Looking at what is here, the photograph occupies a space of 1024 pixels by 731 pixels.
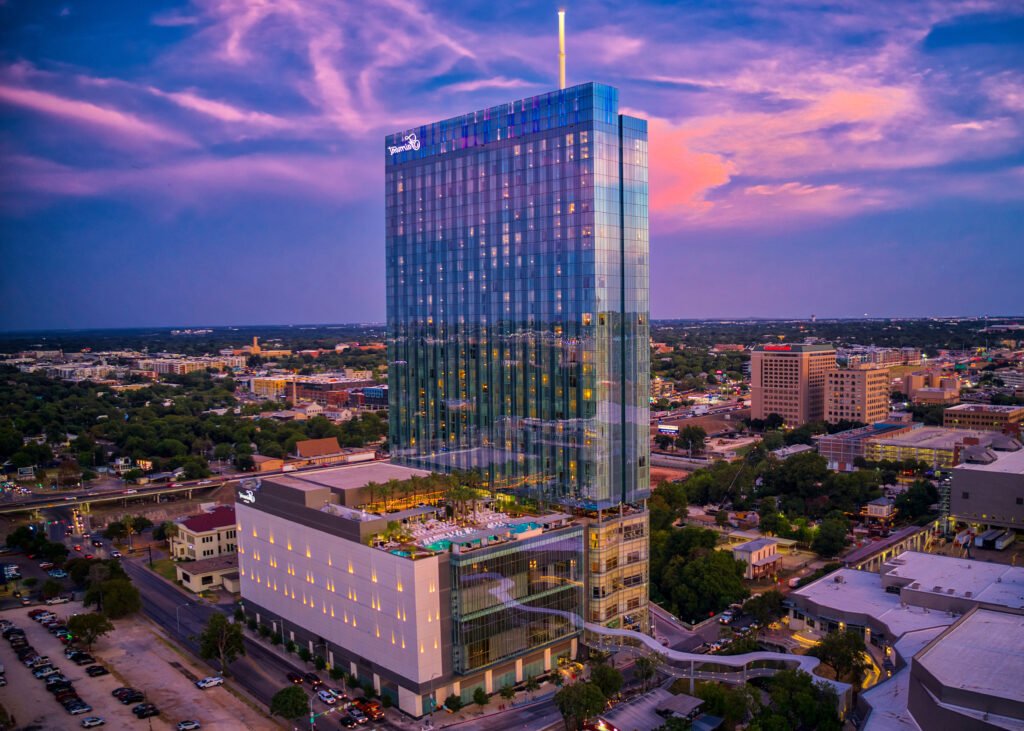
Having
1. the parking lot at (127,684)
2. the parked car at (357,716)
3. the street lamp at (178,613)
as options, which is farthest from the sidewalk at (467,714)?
the street lamp at (178,613)

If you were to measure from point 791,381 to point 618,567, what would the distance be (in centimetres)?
12397

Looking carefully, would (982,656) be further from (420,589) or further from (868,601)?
(420,589)

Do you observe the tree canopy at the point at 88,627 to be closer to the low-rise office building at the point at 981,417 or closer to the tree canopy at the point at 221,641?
the tree canopy at the point at 221,641

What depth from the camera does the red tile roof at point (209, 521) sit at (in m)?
86.5

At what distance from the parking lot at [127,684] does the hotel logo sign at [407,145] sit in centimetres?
4907

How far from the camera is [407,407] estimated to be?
77438mm

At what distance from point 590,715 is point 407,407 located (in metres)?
38.2

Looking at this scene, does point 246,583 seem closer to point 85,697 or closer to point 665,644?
point 85,697

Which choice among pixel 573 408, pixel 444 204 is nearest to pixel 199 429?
pixel 444 204

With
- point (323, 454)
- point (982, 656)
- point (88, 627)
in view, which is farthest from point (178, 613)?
point (323, 454)

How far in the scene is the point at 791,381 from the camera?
566 feet

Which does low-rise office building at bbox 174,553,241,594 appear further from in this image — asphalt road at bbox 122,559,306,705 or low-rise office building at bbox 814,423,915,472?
low-rise office building at bbox 814,423,915,472

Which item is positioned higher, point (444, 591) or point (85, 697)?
point (444, 591)

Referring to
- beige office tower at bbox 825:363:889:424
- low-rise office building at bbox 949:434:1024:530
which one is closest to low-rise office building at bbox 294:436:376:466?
low-rise office building at bbox 949:434:1024:530
